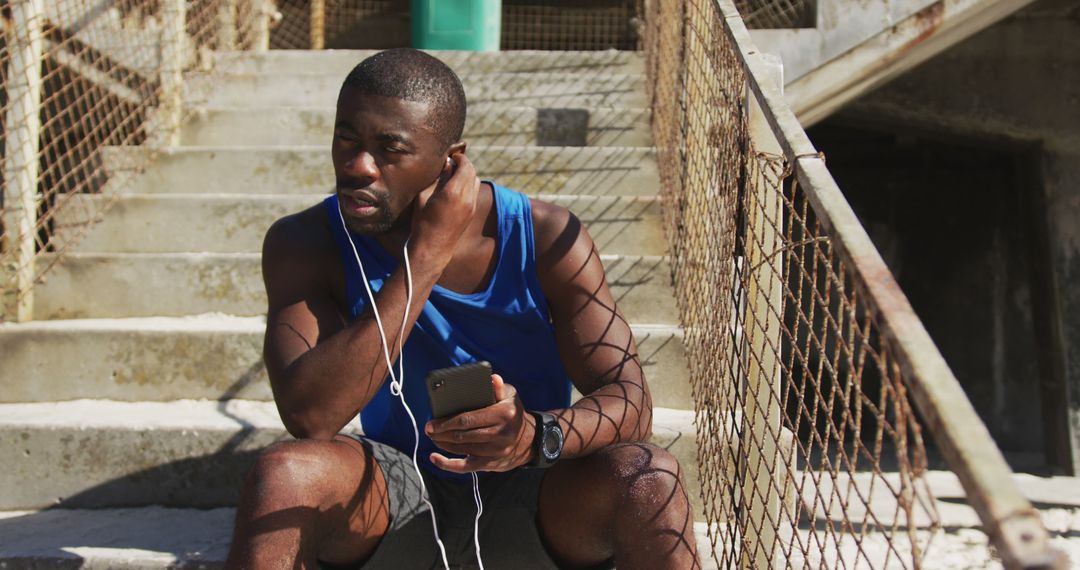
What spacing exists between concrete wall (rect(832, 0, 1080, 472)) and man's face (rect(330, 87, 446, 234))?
4.73 metres

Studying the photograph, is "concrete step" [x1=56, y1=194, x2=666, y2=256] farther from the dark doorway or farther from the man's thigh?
the dark doorway

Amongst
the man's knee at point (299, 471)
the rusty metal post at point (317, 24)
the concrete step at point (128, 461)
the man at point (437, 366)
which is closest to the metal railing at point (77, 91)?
the concrete step at point (128, 461)

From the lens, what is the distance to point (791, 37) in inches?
188

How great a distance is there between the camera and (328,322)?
6.91ft

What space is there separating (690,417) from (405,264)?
3.76 ft

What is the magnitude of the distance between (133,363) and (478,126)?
189 cm

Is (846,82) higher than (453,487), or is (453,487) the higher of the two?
(846,82)

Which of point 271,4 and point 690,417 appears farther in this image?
point 271,4

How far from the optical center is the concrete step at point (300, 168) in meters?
3.90

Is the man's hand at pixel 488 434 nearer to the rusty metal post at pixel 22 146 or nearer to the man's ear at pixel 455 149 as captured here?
the man's ear at pixel 455 149

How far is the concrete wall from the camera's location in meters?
5.97

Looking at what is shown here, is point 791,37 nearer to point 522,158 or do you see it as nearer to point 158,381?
point 522,158


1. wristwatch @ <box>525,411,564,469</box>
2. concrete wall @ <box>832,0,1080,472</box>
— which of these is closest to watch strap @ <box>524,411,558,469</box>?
wristwatch @ <box>525,411,564,469</box>

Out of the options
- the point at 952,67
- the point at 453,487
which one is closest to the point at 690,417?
the point at 453,487
